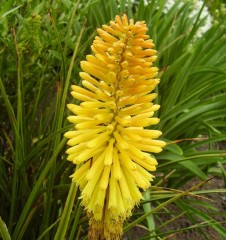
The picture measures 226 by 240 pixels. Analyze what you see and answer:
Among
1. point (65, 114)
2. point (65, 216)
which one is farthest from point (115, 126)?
point (65, 114)

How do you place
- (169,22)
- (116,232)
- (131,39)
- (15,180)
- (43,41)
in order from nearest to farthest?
(131,39), (116,232), (15,180), (43,41), (169,22)

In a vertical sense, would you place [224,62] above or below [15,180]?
above

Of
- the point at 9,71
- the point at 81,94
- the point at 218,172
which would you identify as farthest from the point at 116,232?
the point at 218,172

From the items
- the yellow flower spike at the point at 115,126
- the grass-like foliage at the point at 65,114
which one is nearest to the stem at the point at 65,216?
the yellow flower spike at the point at 115,126

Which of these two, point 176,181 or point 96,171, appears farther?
point 176,181

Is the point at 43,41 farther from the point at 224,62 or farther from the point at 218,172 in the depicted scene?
the point at 218,172

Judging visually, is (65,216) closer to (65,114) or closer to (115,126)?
(115,126)
